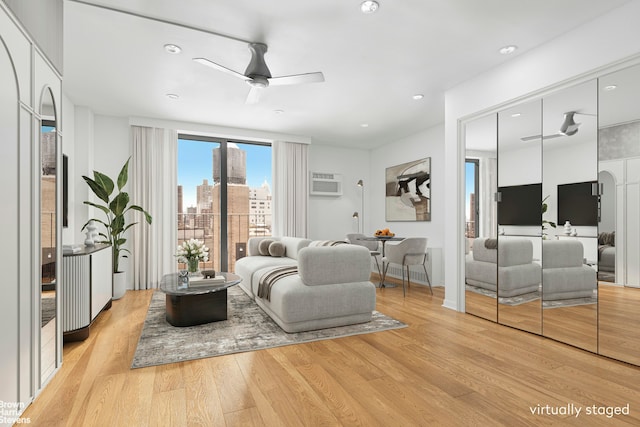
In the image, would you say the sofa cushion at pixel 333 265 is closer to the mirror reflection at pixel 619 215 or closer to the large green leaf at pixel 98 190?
the mirror reflection at pixel 619 215

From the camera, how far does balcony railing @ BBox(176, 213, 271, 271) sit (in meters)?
5.70

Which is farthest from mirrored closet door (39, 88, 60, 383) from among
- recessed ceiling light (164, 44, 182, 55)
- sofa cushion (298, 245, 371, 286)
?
sofa cushion (298, 245, 371, 286)

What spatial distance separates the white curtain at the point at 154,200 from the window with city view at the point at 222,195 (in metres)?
0.28

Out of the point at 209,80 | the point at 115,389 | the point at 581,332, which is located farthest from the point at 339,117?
the point at 115,389

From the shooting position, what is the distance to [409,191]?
19.9 feet

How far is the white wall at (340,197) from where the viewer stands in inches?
265

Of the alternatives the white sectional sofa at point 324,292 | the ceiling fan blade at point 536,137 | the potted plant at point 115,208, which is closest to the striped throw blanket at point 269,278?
the white sectional sofa at point 324,292

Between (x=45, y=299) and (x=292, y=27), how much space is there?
2590 mm

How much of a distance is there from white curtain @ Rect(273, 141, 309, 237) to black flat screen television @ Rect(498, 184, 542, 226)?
354cm

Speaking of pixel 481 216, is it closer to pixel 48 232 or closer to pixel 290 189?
pixel 290 189

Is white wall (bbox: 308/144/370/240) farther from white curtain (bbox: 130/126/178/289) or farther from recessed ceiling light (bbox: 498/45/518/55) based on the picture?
recessed ceiling light (bbox: 498/45/518/55)

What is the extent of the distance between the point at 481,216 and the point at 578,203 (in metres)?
0.95

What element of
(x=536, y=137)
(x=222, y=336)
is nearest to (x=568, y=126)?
(x=536, y=137)

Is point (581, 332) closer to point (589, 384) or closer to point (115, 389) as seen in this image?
point (589, 384)
